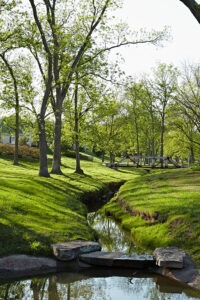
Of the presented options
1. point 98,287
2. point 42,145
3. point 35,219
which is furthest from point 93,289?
point 42,145

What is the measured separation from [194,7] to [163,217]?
8.23 meters

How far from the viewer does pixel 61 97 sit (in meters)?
32.4

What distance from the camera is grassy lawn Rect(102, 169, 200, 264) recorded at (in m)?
13.8

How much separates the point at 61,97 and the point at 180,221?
64.5 ft

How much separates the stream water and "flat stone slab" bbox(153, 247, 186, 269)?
1.53 ft

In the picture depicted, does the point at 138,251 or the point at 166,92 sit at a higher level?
the point at 166,92

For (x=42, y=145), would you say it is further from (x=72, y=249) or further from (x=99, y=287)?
(x=99, y=287)

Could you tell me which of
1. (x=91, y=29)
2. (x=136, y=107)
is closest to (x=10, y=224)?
(x=91, y=29)

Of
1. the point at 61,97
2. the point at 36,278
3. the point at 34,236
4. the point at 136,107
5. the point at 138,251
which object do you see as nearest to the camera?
the point at 36,278

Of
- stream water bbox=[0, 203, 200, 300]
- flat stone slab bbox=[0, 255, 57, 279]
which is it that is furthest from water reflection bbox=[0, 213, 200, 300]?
flat stone slab bbox=[0, 255, 57, 279]

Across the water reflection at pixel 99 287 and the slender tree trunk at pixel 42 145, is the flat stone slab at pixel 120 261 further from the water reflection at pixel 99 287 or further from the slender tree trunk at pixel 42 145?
the slender tree trunk at pixel 42 145

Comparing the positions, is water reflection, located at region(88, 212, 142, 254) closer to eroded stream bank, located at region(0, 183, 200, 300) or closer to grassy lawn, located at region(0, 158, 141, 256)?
grassy lawn, located at region(0, 158, 141, 256)

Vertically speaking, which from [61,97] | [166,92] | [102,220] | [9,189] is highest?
[166,92]

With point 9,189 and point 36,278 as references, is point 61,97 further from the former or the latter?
point 36,278
